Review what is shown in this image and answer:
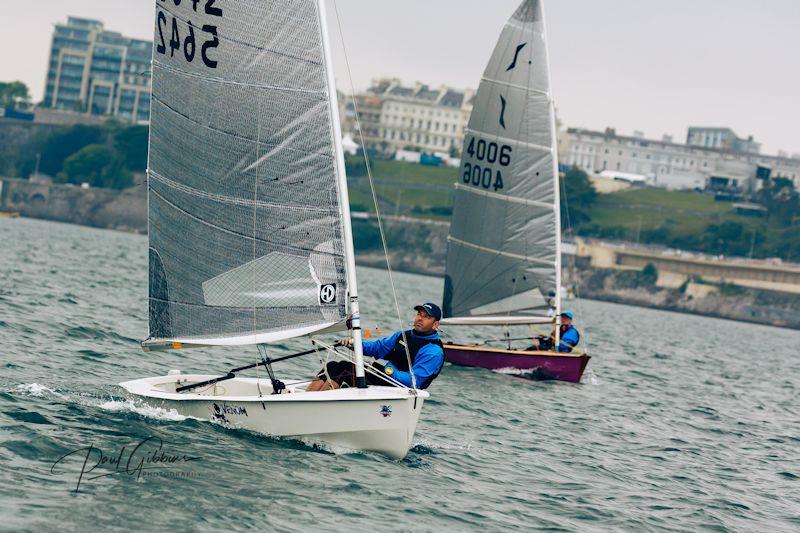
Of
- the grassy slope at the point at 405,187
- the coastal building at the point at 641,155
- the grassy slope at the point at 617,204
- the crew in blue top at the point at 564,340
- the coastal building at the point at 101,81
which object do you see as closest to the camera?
the crew in blue top at the point at 564,340

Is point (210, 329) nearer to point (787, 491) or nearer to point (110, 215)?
point (787, 491)

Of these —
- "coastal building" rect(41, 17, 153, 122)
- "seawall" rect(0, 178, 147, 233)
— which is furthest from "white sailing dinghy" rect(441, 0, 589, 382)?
"coastal building" rect(41, 17, 153, 122)

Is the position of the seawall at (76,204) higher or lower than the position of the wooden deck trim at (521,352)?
lower

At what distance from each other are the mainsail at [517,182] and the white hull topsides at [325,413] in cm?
1396

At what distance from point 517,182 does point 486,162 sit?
877 mm

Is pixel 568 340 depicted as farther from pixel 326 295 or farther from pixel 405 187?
pixel 405 187

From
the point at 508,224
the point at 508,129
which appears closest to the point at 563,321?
the point at 508,224

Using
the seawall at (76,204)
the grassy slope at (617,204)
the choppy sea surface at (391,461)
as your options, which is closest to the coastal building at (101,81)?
the grassy slope at (617,204)

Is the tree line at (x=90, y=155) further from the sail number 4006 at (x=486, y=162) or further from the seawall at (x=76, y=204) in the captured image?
the sail number 4006 at (x=486, y=162)

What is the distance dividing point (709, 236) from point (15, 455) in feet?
405

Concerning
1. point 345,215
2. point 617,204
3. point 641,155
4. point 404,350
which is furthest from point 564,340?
point 641,155

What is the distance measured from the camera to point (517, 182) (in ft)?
84.8

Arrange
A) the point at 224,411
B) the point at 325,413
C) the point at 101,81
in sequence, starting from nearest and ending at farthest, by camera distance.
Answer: the point at 325,413 → the point at 224,411 → the point at 101,81

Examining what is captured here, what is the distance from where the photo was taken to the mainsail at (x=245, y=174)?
11961 mm
